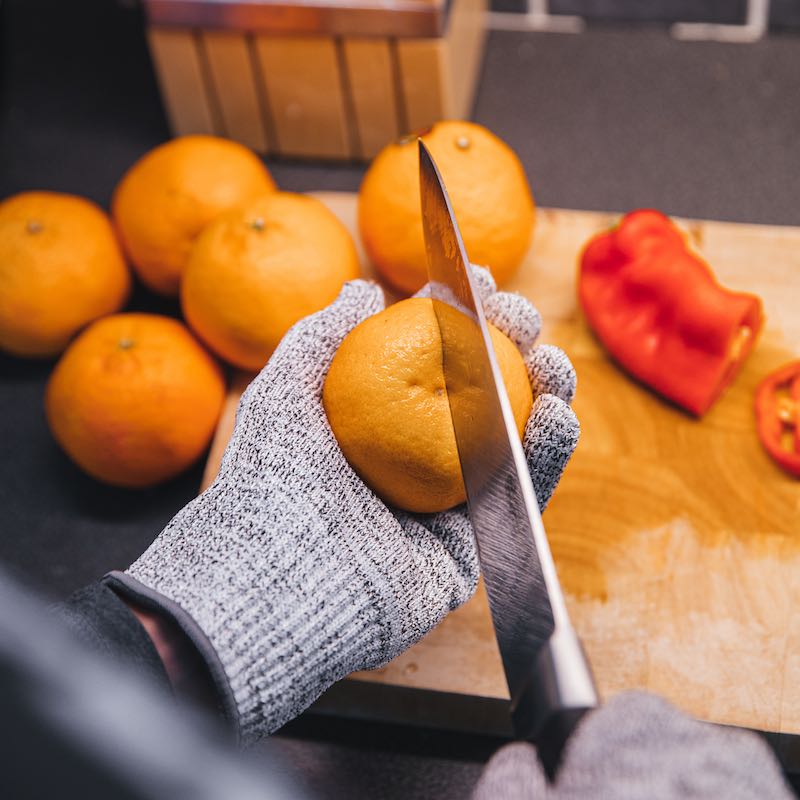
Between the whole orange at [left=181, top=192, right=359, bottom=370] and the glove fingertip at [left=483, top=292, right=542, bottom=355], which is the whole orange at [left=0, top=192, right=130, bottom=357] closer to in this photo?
the whole orange at [left=181, top=192, right=359, bottom=370]

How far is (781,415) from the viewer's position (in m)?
0.77

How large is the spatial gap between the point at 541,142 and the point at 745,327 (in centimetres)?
43

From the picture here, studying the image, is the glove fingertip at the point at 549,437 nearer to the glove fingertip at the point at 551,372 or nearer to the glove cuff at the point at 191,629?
the glove fingertip at the point at 551,372

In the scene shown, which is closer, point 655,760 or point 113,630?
point 655,760

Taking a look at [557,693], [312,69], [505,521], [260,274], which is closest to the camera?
[557,693]

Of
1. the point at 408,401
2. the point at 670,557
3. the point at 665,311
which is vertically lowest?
the point at 670,557

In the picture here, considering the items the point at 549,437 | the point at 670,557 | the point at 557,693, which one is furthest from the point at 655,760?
the point at 670,557

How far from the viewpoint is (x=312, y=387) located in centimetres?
66

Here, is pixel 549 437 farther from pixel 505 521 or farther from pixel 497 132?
pixel 497 132

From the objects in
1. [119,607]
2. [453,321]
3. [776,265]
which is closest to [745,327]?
[776,265]

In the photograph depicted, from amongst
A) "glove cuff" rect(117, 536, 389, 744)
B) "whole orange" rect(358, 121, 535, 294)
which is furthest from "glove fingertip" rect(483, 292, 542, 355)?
"glove cuff" rect(117, 536, 389, 744)

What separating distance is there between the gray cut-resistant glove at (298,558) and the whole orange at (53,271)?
0.91 feet

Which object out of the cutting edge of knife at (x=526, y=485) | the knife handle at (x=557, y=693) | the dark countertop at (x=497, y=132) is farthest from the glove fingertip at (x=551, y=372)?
the dark countertop at (x=497, y=132)

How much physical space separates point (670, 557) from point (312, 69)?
621 millimetres
